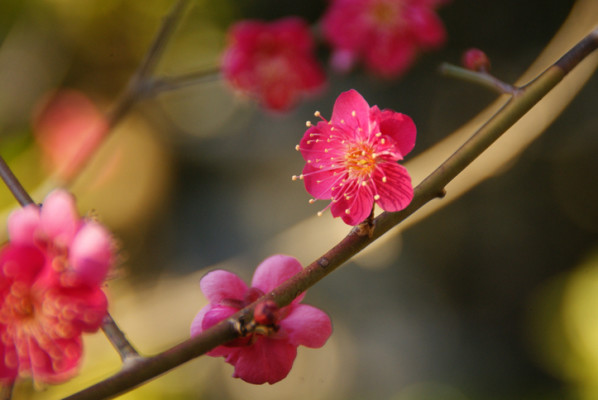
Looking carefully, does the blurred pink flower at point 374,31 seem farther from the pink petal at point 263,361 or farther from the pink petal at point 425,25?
the pink petal at point 263,361

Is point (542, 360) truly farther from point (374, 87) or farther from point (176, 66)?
point (176, 66)

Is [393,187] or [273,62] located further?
[273,62]

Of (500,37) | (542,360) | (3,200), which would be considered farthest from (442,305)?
(3,200)

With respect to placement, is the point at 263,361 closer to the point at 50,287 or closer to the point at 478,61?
the point at 50,287

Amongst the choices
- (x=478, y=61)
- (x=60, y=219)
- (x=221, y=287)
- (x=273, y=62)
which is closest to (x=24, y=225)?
(x=60, y=219)

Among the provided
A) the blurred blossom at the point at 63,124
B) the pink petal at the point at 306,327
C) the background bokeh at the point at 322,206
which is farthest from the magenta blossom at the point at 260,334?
the blurred blossom at the point at 63,124

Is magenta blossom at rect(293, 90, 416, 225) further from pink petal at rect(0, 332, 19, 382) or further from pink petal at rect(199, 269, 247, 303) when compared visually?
pink petal at rect(0, 332, 19, 382)

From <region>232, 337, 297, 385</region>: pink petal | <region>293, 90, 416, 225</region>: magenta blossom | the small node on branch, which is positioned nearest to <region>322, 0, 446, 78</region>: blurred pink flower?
the small node on branch
